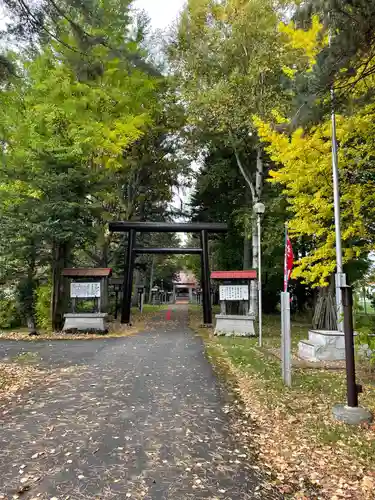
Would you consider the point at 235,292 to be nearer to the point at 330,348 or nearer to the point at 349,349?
the point at 330,348

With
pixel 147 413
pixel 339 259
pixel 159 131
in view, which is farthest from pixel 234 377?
pixel 159 131

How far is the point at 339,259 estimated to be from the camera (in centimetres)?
783

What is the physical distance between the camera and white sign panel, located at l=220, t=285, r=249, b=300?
13883mm

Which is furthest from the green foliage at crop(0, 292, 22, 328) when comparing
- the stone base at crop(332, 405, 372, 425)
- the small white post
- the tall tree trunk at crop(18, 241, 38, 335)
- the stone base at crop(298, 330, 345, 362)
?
the stone base at crop(332, 405, 372, 425)

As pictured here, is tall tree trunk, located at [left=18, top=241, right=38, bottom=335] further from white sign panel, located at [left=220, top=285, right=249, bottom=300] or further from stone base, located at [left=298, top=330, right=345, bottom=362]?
stone base, located at [left=298, top=330, right=345, bottom=362]

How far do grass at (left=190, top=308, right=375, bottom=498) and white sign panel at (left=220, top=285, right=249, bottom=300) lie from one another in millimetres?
4864

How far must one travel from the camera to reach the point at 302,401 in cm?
519

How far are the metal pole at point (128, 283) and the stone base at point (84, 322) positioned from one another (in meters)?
2.57

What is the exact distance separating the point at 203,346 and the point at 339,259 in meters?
4.48

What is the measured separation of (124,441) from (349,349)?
2.88 meters

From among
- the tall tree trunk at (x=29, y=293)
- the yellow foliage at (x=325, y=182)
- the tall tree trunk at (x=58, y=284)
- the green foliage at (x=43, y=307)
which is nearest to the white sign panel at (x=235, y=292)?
the yellow foliage at (x=325, y=182)

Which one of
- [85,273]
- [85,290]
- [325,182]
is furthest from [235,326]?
[325,182]

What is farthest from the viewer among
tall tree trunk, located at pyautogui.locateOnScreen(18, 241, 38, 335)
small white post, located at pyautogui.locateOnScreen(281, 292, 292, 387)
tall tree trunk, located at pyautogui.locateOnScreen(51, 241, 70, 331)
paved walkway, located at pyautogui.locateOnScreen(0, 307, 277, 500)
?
tall tree trunk, located at pyautogui.locateOnScreen(18, 241, 38, 335)

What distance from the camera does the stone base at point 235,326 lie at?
42.4 feet
